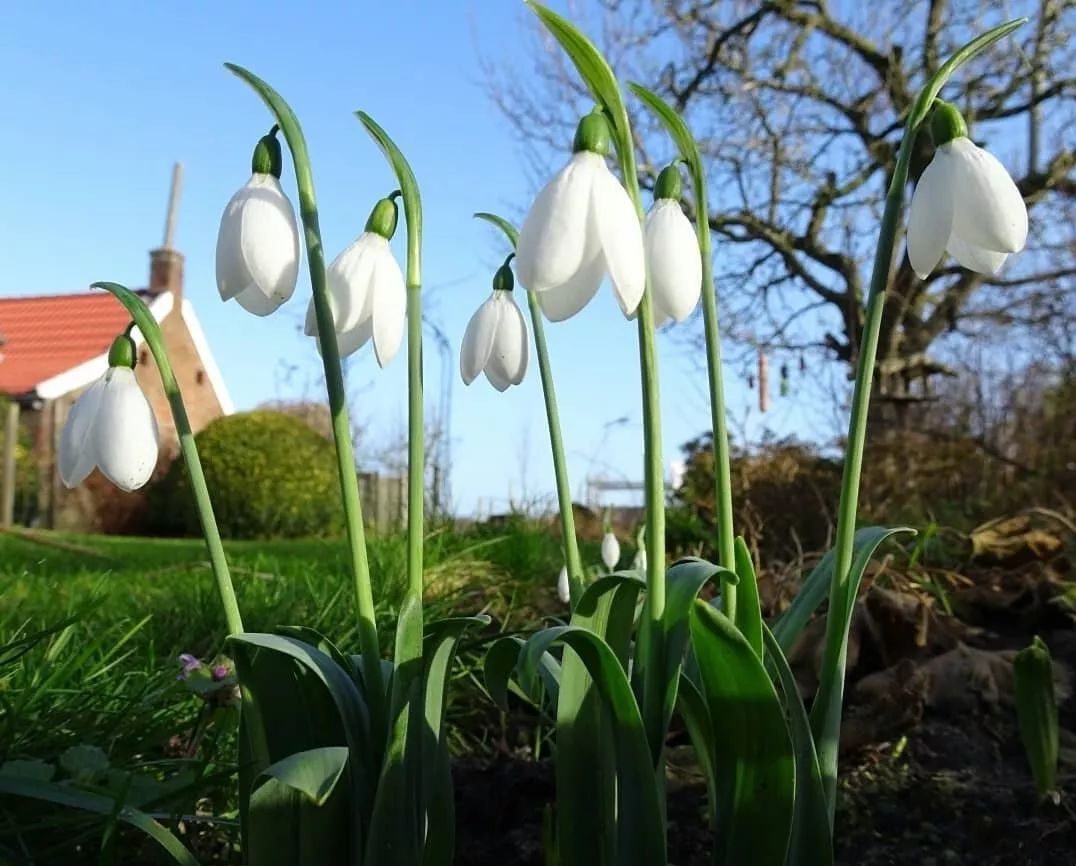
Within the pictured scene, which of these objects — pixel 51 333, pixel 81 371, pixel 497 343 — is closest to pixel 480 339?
pixel 497 343

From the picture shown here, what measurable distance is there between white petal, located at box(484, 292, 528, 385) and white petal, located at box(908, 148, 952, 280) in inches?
18.5

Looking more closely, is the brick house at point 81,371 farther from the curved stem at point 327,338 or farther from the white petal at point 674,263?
the white petal at point 674,263

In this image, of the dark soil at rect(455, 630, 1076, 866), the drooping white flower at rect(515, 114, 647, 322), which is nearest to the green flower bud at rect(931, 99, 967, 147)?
the drooping white flower at rect(515, 114, 647, 322)

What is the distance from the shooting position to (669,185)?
115 centimetres

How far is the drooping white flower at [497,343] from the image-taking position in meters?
1.29

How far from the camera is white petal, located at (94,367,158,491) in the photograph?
1.11 m

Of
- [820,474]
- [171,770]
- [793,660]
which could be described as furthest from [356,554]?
[820,474]

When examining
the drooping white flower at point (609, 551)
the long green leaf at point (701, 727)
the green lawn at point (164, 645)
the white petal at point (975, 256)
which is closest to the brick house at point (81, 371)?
the green lawn at point (164, 645)

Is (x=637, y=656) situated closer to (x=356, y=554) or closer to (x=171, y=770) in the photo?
(x=356, y=554)

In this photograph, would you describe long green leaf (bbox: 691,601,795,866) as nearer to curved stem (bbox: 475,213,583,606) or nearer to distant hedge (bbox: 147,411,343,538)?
curved stem (bbox: 475,213,583,606)

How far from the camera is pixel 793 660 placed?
7.70 feet

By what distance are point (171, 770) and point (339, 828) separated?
765 mm

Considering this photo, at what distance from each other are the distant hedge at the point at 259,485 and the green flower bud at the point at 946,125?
38.8ft

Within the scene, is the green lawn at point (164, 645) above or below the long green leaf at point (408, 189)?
below
